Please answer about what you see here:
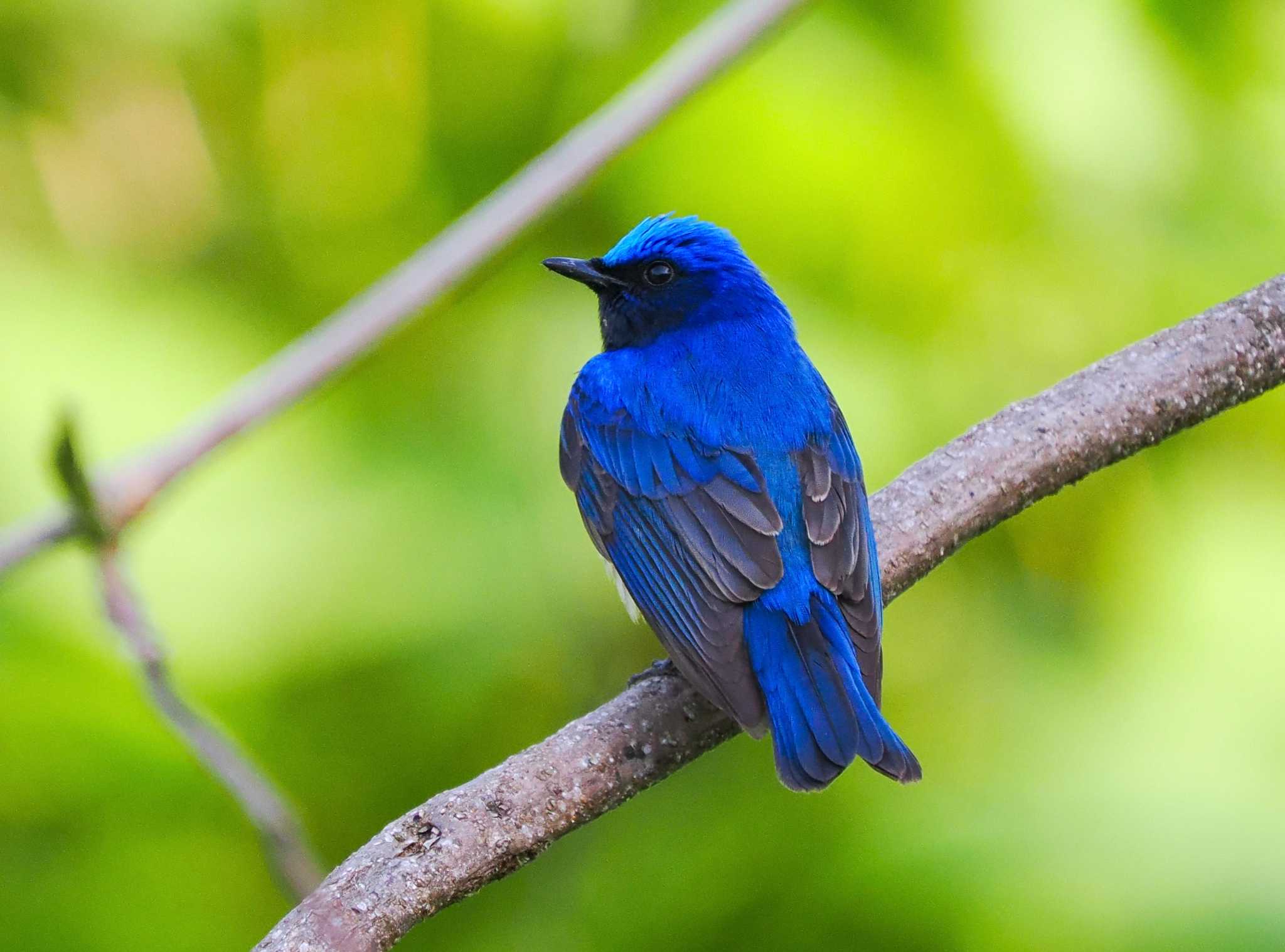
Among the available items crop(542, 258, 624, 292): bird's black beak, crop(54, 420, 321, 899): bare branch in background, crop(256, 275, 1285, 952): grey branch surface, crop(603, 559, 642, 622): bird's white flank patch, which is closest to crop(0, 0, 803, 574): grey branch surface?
crop(54, 420, 321, 899): bare branch in background

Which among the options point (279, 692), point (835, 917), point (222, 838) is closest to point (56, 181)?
point (279, 692)

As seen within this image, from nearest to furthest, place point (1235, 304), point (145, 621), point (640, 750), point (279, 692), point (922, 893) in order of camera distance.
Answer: point (145, 621) < point (640, 750) < point (1235, 304) < point (922, 893) < point (279, 692)

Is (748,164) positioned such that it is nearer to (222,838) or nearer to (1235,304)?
(1235,304)

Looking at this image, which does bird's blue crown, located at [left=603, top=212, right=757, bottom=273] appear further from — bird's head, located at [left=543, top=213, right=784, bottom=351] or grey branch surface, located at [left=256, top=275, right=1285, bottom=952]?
grey branch surface, located at [left=256, top=275, right=1285, bottom=952]

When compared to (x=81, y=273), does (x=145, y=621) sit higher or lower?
lower

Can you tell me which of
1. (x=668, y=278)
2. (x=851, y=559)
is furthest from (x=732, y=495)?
(x=668, y=278)

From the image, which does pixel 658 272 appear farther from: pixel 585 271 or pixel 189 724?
pixel 189 724
